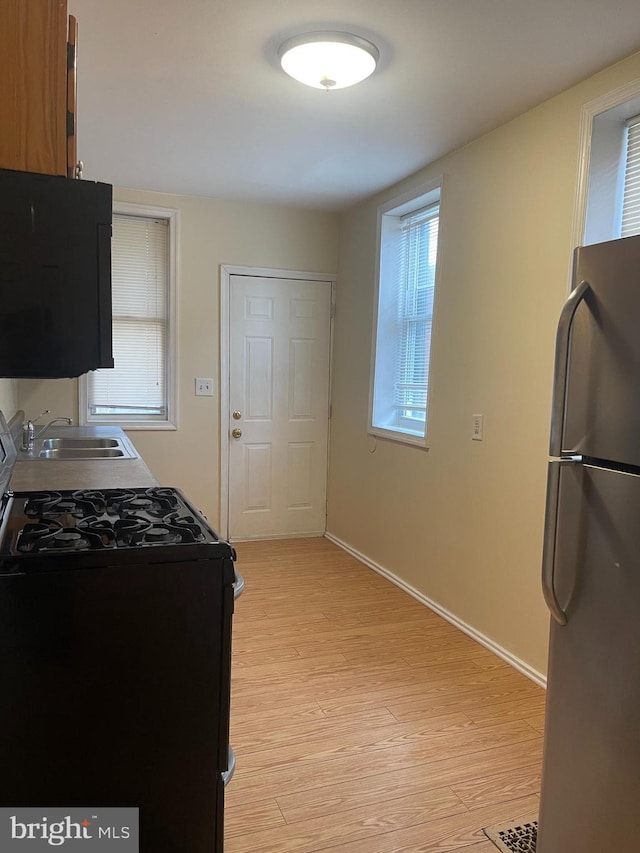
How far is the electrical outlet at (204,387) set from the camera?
179 inches

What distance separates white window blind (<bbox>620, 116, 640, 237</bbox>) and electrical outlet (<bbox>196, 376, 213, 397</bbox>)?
2.96m

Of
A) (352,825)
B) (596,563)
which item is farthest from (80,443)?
(596,563)

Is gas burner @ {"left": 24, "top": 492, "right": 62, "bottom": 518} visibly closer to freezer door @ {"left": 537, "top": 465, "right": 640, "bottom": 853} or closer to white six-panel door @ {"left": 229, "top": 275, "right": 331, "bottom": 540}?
freezer door @ {"left": 537, "top": 465, "right": 640, "bottom": 853}

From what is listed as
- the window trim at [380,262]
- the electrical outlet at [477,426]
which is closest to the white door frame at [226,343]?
the window trim at [380,262]

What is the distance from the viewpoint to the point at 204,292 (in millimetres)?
4488

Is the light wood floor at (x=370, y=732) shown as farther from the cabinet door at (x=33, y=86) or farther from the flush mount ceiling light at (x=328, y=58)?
the flush mount ceiling light at (x=328, y=58)

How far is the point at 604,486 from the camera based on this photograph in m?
1.43

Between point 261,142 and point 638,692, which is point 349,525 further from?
point 638,692

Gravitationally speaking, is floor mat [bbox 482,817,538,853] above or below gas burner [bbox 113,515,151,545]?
below

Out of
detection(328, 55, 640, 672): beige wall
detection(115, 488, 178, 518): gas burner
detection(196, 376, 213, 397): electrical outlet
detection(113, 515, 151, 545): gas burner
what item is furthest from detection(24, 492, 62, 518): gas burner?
detection(196, 376, 213, 397): electrical outlet

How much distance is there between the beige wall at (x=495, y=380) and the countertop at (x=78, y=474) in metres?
1.65

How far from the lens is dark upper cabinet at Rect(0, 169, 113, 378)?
1.15 meters

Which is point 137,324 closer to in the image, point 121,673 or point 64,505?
point 64,505

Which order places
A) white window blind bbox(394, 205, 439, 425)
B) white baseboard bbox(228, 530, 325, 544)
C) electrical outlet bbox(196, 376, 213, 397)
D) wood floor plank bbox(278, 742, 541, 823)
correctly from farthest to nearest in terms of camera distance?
white baseboard bbox(228, 530, 325, 544), electrical outlet bbox(196, 376, 213, 397), white window blind bbox(394, 205, 439, 425), wood floor plank bbox(278, 742, 541, 823)
